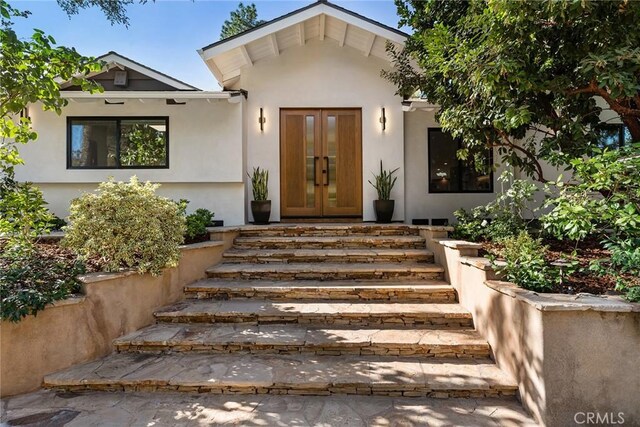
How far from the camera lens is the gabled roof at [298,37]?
277 inches

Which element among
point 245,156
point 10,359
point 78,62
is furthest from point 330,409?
point 245,156

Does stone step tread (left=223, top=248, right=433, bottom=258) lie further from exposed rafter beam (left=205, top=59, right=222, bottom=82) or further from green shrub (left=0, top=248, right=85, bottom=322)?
exposed rafter beam (left=205, top=59, right=222, bottom=82)

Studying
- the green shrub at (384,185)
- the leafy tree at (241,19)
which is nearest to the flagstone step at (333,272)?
the green shrub at (384,185)

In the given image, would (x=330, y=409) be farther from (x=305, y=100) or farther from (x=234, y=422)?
(x=305, y=100)

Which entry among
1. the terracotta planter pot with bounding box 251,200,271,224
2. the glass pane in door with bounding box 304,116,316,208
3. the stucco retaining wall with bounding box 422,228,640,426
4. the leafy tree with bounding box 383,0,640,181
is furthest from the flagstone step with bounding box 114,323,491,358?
the glass pane in door with bounding box 304,116,316,208

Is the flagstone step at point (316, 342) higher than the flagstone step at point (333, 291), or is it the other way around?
the flagstone step at point (333, 291)

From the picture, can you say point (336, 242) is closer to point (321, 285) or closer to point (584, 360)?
point (321, 285)

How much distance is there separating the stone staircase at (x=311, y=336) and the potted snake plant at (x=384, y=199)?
5.85ft

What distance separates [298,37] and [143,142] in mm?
4423

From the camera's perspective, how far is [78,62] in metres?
3.79

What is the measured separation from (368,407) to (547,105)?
4.61 metres

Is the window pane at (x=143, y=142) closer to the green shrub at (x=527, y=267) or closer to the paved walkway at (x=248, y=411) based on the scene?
the paved walkway at (x=248, y=411)

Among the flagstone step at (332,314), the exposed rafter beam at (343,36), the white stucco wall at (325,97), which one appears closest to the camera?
the flagstone step at (332,314)

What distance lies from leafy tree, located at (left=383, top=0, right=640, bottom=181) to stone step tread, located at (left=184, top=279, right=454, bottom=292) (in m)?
2.25
